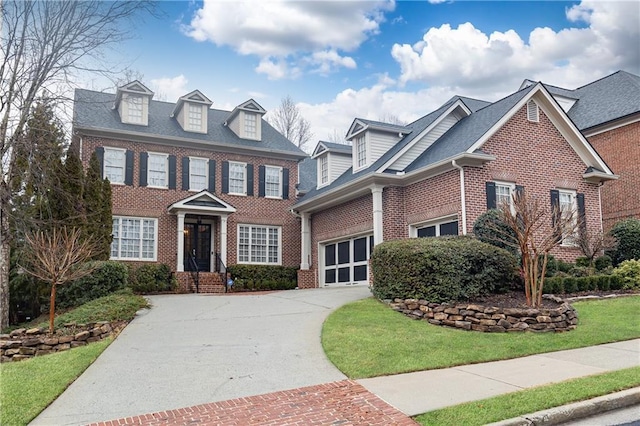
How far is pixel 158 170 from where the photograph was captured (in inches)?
868

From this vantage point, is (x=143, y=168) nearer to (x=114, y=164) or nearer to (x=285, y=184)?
(x=114, y=164)

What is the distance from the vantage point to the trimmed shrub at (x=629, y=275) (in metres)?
14.3

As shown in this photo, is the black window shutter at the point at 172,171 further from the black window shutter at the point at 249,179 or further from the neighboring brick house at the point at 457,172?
the neighboring brick house at the point at 457,172

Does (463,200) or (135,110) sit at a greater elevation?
(135,110)

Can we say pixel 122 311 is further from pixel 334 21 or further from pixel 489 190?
pixel 489 190

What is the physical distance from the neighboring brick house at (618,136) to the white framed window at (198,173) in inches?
639

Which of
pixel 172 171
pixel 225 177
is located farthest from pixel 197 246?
pixel 172 171

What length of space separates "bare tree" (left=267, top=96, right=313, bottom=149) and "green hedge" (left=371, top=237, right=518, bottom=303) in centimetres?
3275

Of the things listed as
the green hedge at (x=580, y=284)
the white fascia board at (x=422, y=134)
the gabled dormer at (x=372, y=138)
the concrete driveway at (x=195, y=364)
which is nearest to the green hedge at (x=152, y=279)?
the concrete driveway at (x=195, y=364)

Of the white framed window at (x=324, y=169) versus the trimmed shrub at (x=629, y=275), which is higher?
the white framed window at (x=324, y=169)

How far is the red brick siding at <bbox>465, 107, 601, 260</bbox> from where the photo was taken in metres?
15.7

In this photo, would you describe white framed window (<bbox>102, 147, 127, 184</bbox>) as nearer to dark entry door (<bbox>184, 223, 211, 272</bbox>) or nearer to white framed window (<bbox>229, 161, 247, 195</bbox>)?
dark entry door (<bbox>184, 223, 211, 272</bbox>)

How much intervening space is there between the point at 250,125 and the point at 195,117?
2492mm

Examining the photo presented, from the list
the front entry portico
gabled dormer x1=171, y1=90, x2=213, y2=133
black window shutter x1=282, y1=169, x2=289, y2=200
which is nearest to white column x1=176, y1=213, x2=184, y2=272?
the front entry portico
